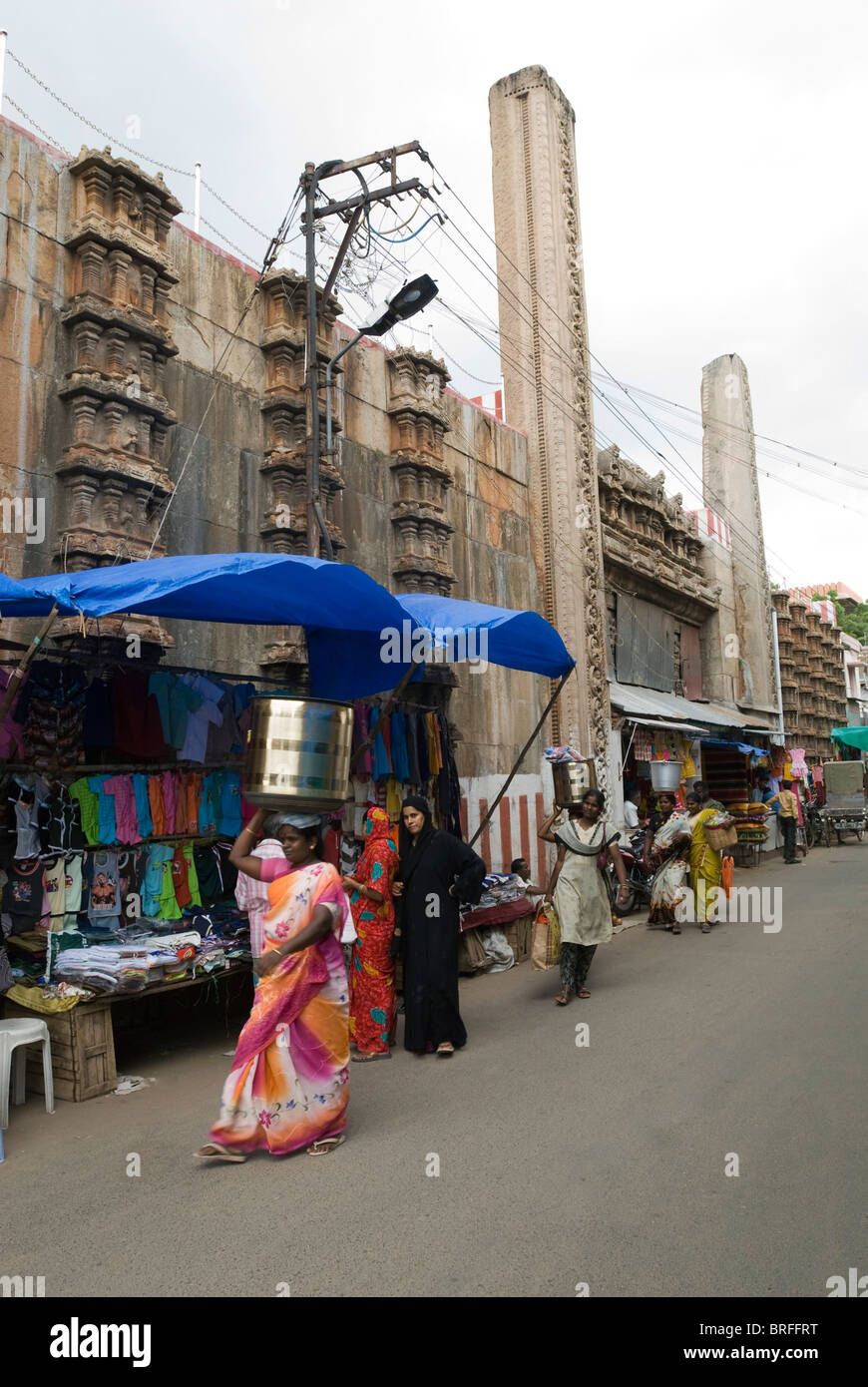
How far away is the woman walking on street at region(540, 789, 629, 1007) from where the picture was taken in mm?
7848

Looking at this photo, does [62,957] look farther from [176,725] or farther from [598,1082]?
[598,1082]

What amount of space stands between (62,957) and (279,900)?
6.43 feet

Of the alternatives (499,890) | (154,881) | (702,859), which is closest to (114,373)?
(154,881)

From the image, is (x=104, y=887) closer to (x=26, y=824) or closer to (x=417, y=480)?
(x=26, y=824)

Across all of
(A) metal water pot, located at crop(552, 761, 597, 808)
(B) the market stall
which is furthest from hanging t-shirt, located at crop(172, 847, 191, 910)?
(A) metal water pot, located at crop(552, 761, 597, 808)

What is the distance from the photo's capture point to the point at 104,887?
252 inches

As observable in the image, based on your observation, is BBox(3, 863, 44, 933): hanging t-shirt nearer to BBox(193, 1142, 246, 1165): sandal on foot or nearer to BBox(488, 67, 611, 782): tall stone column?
BBox(193, 1142, 246, 1165): sandal on foot

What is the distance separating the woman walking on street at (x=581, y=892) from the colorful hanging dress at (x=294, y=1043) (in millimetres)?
3484

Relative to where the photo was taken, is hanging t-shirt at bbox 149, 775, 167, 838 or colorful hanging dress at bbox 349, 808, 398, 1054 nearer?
colorful hanging dress at bbox 349, 808, 398, 1054

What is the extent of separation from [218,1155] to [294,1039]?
62 cm

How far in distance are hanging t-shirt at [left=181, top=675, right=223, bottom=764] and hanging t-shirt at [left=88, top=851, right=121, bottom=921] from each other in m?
0.99

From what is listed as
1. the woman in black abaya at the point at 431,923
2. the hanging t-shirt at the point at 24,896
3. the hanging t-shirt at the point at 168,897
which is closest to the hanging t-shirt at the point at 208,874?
the hanging t-shirt at the point at 168,897
